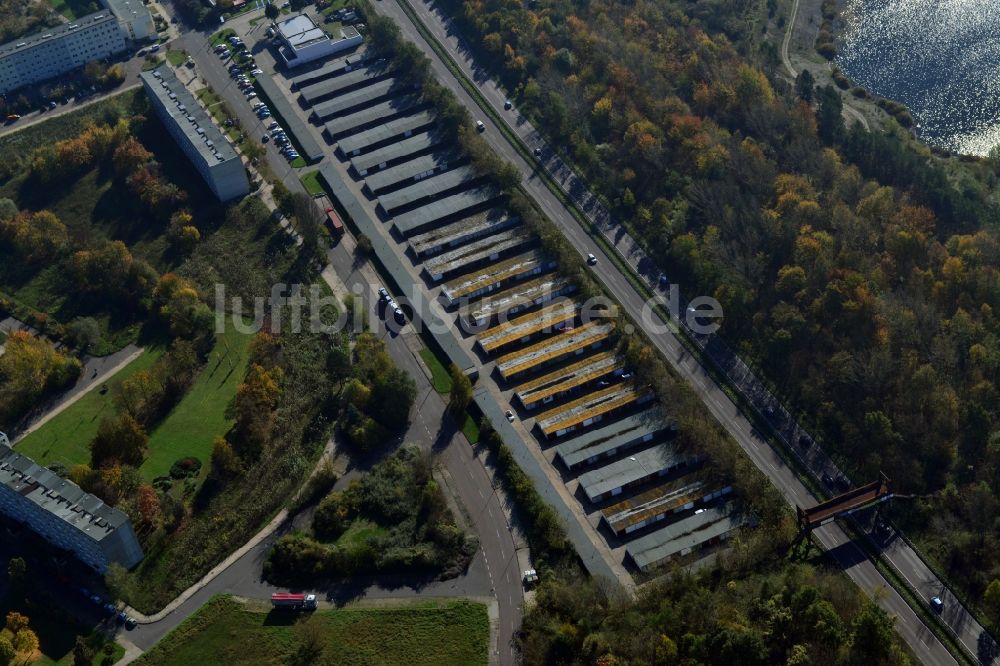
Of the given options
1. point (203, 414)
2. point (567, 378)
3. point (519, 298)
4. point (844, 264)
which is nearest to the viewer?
point (203, 414)

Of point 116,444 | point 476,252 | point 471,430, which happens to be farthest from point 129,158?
point 471,430

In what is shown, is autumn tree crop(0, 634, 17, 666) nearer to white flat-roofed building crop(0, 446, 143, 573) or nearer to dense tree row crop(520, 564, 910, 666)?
white flat-roofed building crop(0, 446, 143, 573)

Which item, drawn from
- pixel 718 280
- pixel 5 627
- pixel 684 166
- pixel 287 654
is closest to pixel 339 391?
pixel 287 654

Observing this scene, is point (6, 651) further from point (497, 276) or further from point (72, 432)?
point (497, 276)

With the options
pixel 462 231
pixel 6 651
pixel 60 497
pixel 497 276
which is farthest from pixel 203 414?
pixel 462 231

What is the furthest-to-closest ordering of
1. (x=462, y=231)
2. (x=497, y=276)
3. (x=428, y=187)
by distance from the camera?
(x=428, y=187), (x=462, y=231), (x=497, y=276)

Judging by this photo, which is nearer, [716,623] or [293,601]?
[716,623]

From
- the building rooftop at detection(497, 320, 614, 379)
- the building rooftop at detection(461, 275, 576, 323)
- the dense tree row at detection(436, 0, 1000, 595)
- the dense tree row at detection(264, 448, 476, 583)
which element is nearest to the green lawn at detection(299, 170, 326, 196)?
the building rooftop at detection(461, 275, 576, 323)

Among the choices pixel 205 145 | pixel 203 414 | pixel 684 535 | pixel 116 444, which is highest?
pixel 205 145

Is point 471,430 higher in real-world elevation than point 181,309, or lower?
higher
